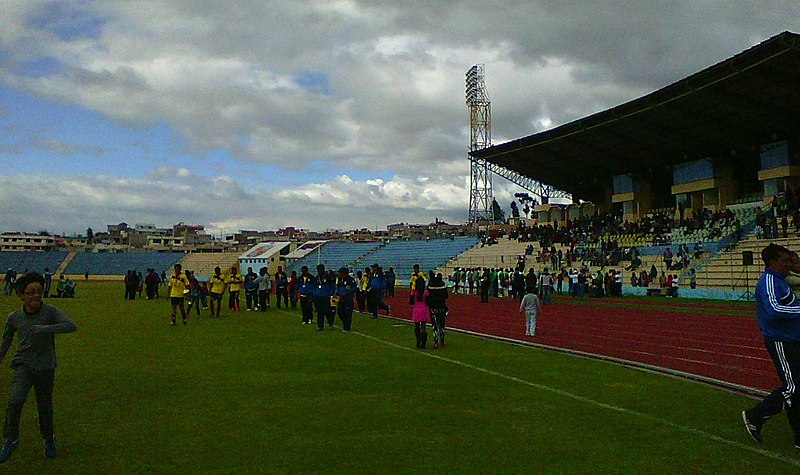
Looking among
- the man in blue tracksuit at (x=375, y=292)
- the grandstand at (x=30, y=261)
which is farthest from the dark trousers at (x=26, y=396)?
the grandstand at (x=30, y=261)

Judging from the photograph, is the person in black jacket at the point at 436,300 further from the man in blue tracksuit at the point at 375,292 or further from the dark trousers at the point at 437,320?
the man in blue tracksuit at the point at 375,292

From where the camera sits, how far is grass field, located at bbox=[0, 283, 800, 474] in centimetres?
591

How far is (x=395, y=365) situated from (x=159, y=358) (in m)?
4.40

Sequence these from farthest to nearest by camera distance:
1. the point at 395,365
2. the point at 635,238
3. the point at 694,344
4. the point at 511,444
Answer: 1. the point at 635,238
2. the point at 694,344
3. the point at 395,365
4. the point at 511,444

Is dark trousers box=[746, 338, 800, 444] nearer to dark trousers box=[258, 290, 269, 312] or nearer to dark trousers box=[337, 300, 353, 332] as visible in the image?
dark trousers box=[337, 300, 353, 332]

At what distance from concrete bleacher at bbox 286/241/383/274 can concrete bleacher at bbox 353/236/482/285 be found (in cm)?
152

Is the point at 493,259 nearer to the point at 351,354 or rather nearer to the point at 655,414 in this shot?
the point at 351,354

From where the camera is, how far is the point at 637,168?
2088 inches

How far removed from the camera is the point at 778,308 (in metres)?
6.17

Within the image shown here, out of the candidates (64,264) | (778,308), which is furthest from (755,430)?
(64,264)

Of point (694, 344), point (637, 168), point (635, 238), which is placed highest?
point (637, 168)

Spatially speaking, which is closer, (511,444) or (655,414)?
(511,444)

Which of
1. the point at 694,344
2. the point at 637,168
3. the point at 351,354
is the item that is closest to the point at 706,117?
the point at 637,168

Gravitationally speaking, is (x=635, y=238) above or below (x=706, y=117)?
below
